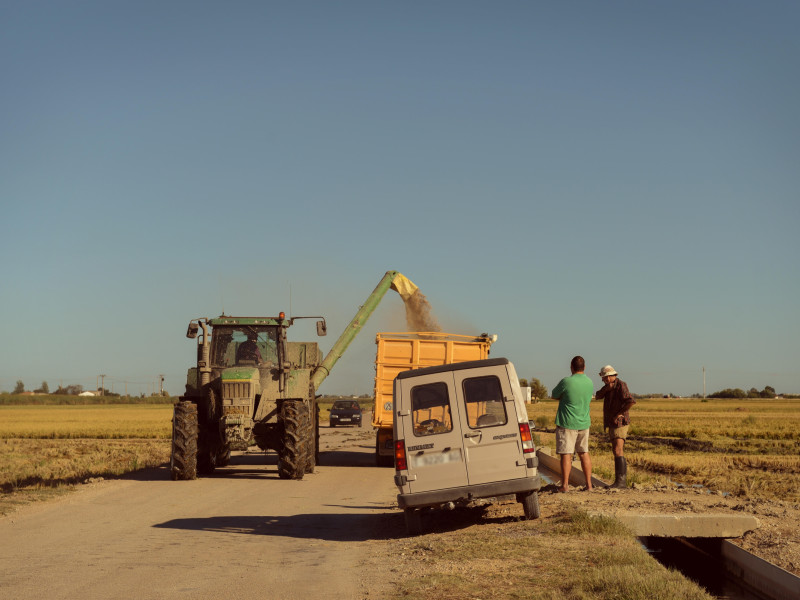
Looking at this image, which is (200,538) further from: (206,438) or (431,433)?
(206,438)

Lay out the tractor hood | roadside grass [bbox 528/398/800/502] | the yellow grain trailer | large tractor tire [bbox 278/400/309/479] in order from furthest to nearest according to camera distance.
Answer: the yellow grain trailer < the tractor hood < large tractor tire [bbox 278/400/309/479] < roadside grass [bbox 528/398/800/502]

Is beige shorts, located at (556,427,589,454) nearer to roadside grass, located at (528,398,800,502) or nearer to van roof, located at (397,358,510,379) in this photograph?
van roof, located at (397,358,510,379)

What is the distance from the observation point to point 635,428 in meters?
48.8

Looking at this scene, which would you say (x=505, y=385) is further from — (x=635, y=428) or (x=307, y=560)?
(x=635, y=428)

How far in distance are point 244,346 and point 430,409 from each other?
34.8ft

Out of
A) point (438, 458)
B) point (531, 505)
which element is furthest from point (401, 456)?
point (531, 505)

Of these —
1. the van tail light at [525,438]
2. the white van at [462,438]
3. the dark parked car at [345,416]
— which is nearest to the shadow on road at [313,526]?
the white van at [462,438]

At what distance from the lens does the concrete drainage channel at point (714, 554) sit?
882 cm

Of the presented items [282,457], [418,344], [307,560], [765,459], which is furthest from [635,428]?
[307,560]

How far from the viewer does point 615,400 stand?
13883 mm

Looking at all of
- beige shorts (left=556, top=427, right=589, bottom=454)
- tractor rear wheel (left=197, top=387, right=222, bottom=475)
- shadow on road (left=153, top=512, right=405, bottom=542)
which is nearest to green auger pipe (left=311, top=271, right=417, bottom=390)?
tractor rear wheel (left=197, top=387, right=222, bottom=475)

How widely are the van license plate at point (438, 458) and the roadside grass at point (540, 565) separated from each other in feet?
3.08

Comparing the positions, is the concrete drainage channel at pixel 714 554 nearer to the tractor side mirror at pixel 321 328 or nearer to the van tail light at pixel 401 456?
the van tail light at pixel 401 456

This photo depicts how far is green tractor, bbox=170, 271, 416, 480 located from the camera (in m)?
19.4
